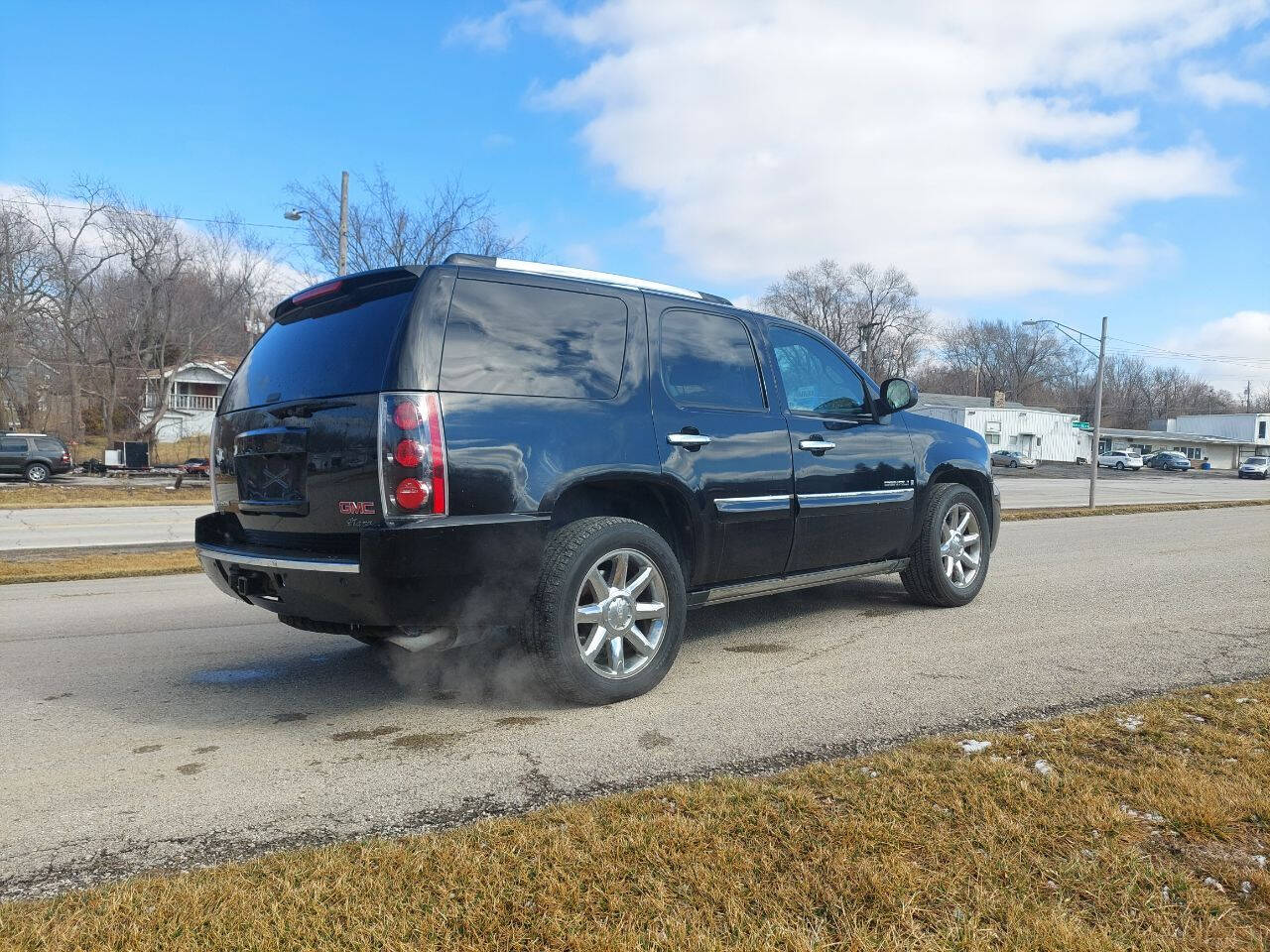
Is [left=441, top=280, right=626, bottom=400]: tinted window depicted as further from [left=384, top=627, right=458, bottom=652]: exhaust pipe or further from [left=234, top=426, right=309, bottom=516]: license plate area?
[left=384, top=627, right=458, bottom=652]: exhaust pipe

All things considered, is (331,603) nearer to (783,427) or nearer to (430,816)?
(430,816)

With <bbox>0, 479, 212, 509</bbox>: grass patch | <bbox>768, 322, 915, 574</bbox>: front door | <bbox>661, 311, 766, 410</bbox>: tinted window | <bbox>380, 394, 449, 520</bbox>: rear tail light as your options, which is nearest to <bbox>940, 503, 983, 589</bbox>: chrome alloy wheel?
<bbox>768, 322, 915, 574</bbox>: front door

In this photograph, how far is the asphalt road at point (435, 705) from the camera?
114 inches

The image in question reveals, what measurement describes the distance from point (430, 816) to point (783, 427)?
2.83 metres

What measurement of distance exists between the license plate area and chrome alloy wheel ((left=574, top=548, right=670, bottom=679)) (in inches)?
49.8

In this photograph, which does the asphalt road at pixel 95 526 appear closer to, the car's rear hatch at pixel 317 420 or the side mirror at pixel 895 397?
the car's rear hatch at pixel 317 420

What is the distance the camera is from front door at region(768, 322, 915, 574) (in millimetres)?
4957

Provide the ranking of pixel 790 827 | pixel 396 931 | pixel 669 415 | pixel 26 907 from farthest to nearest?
pixel 669 415, pixel 790 827, pixel 26 907, pixel 396 931

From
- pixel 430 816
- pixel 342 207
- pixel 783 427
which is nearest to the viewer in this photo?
pixel 430 816

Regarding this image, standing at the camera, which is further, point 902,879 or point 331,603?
point 331,603

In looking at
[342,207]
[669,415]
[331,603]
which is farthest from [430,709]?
[342,207]

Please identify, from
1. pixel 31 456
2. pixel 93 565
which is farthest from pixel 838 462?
pixel 31 456

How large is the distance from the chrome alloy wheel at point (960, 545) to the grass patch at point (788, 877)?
10.3ft

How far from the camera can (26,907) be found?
2.23m
